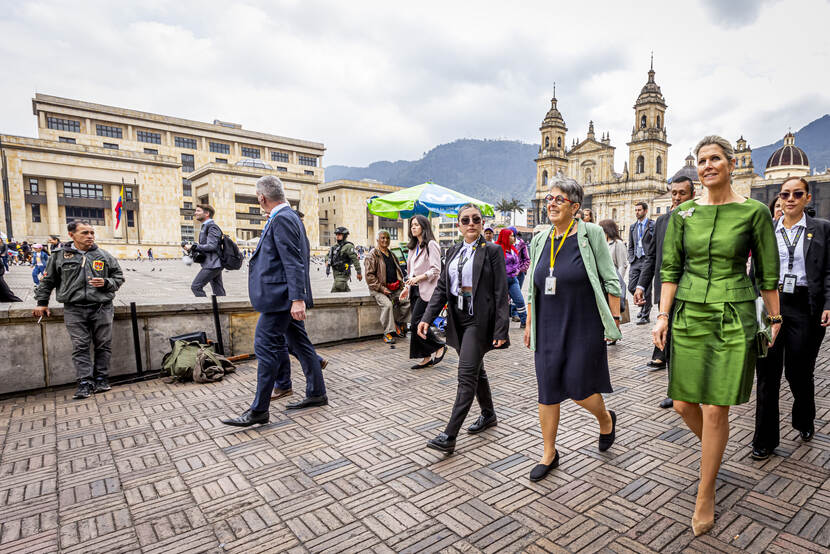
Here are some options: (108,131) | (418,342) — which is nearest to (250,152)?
(108,131)

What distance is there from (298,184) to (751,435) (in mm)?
69131

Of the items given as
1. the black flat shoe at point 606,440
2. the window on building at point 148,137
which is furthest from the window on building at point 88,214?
the black flat shoe at point 606,440

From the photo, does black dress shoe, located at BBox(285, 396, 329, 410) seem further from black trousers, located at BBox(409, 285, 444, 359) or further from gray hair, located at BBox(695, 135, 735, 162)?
gray hair, located at BBox(695, 135, 735, 162)

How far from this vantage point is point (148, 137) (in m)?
70.9

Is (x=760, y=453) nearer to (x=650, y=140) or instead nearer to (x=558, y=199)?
(x=558, y=199)

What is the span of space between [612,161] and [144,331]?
9599 centimetres

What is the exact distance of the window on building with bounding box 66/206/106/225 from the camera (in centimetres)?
5332

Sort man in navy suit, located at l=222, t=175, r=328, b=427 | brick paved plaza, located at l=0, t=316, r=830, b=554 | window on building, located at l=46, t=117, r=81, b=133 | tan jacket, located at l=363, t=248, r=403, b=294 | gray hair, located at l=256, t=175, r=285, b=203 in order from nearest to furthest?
brick paved plaza, located at l=0, t=316, r=830, b=554 → man in navy suit, located at l=222, t=175, r=328, b=427 → gray hair, located at l=256, t=175, r=285, b=203 → tan jacket, located at l=363, t=248, r=403, b=294 → window on building, located at l=46, t=117, r=81, b=133

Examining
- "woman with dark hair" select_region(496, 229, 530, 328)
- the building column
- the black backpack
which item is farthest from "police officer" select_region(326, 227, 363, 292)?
the building column

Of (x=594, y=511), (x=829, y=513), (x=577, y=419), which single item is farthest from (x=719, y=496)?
(x=577, y=419)

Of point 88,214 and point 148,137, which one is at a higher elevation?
point 148,137

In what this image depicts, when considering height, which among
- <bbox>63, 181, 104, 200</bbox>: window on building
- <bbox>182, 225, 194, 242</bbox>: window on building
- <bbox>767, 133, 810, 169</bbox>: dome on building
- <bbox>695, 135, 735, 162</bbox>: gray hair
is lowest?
<bbox>695, 135, 735, 162</bbox>: gray hair

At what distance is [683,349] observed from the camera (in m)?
2.51

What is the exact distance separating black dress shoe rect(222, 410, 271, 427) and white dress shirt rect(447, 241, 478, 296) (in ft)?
6.51
